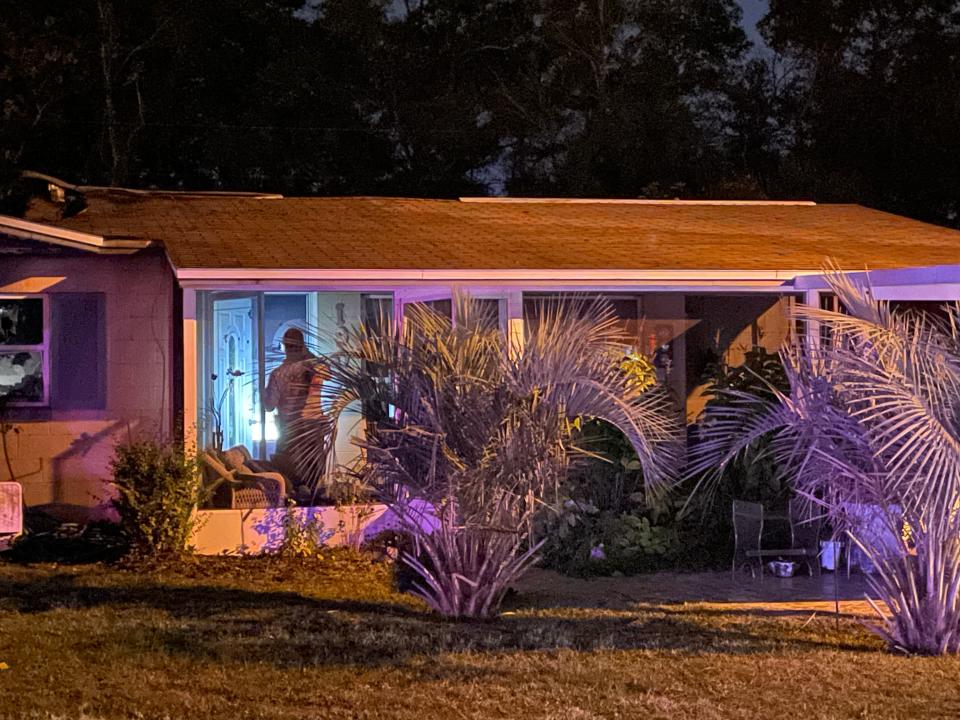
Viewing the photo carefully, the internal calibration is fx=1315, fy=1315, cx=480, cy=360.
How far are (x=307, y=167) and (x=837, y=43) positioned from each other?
13000 millimetres

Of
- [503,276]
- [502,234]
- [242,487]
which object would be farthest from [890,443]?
[502,234]

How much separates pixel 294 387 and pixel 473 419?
1.99 m

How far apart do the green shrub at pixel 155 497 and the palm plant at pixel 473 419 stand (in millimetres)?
2366

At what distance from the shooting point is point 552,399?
7.86 metres

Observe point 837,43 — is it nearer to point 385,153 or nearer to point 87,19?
point 385,153

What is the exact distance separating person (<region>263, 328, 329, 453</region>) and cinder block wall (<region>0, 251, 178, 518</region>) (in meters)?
1.07

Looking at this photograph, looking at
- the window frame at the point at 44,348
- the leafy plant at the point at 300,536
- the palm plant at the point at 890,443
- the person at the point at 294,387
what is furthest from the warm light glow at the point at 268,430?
the palm plant at the point at 890,443

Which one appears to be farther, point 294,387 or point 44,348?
point 44,348

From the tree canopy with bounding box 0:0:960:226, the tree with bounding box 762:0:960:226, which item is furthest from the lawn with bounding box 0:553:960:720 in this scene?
the tree with bounding box 762:0:960:226

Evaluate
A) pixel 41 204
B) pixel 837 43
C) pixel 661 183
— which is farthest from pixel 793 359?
pixel 837 43

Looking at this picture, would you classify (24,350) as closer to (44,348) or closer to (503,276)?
(44,348)

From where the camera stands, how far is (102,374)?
11867mm

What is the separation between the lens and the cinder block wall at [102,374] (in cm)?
1174

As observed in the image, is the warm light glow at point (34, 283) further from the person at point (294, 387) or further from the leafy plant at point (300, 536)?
the leafy plant at point (300, 536)
